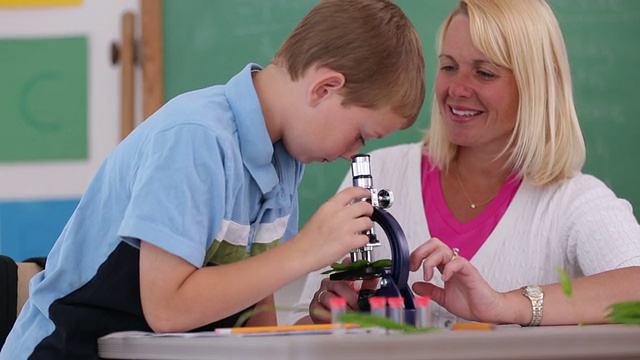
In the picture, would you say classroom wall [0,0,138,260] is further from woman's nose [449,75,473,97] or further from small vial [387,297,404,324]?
small vial [387,297,404,324]

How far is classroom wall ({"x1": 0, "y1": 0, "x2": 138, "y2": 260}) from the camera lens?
281cm

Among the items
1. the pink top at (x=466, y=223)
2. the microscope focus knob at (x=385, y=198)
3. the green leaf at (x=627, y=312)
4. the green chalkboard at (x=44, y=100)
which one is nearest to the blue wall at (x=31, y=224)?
the green chalkboard at (x=44, y=100)

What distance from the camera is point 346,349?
0.83 metres

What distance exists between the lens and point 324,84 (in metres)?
1.33

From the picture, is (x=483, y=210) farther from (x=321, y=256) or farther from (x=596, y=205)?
(x=321, y=256)

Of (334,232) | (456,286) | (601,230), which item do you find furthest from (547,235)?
(334,232)

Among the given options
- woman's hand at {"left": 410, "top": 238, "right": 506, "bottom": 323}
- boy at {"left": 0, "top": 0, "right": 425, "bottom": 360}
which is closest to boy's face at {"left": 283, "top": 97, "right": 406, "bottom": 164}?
boy at {"left": 0, "top": 0, "right": 425, "bottom": 360}

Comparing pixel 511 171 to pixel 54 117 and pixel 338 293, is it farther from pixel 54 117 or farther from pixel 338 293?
pixel 54 117

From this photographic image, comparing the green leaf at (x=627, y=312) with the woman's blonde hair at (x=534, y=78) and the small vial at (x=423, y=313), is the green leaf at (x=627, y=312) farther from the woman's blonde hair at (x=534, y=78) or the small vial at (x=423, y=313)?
the woman's blonde hair at (x=534, y=78)

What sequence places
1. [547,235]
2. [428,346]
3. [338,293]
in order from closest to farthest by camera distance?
[428,346], [338,293], [547,235]

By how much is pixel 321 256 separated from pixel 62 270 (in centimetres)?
39

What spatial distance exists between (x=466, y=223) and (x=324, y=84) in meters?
0.85

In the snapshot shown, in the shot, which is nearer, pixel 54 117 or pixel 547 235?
pixel 547 235

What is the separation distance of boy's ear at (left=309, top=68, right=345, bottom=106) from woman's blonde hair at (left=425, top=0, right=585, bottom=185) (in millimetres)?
763
